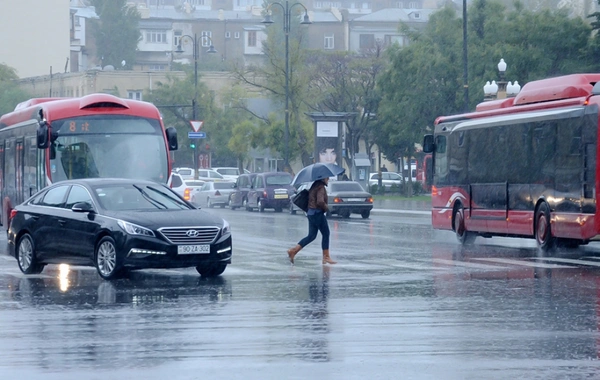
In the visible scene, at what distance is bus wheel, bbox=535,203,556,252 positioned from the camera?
22.6 meters

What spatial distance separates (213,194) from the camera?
197ft

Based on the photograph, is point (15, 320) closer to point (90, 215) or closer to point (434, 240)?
point (90, 215)

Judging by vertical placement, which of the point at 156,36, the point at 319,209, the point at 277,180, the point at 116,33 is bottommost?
the point at 277,180

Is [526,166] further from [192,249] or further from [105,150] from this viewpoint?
[192,249]

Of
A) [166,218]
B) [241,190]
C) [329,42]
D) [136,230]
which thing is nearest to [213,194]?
[241,190]

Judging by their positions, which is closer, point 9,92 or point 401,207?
point 401,207

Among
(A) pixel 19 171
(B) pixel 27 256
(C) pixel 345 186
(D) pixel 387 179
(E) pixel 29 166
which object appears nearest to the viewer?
(B) pixel 27 256

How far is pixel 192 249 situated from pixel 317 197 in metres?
3.74

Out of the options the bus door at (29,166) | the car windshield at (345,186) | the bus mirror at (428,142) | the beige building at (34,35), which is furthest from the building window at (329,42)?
the bus door at (29,166)

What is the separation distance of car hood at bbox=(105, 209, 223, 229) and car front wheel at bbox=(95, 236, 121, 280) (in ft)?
1.34

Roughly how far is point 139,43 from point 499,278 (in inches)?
5576

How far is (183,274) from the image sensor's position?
18594 millimetres

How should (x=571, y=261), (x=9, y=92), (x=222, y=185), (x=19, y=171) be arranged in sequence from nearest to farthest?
1. (x=571, y=261)
2. (x=19, y=171)
3. (x=222, y=185)
4. (x=9, y=92)

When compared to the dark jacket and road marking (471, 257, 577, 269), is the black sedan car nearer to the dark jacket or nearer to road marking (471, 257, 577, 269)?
the dark jacket
